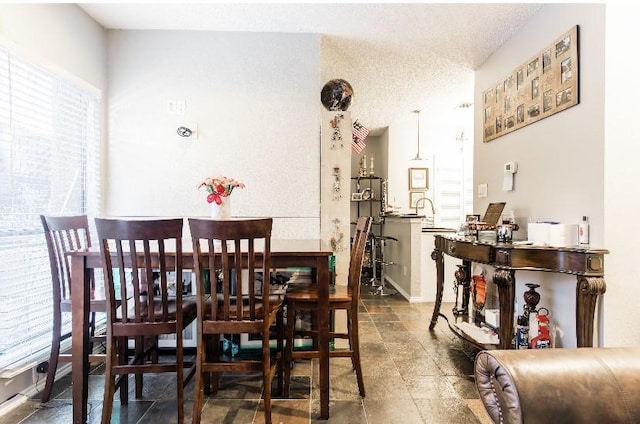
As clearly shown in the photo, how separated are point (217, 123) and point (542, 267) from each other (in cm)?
281

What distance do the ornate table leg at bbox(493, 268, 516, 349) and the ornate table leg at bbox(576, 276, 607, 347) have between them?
357 mm

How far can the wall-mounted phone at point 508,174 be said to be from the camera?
3198 mm

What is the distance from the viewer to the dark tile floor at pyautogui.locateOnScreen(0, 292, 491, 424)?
206cm

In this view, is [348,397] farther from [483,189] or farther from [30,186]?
[483,189]

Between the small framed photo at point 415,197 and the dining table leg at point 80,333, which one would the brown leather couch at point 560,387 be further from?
the small framed photo at point 415,197

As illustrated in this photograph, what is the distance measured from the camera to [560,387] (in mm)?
922

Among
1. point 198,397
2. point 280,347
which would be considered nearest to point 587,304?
point 280,347

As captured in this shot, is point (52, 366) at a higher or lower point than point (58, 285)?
lower

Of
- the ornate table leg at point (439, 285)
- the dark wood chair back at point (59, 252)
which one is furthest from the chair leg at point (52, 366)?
the ornate table leg at point (439, 285)

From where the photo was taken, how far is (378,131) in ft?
24.5

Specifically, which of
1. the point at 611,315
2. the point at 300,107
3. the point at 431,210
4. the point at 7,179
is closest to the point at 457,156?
the point at 431,210

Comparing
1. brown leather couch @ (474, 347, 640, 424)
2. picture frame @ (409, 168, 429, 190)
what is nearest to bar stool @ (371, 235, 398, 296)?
picture frame @ (409, 168, 429, 190)

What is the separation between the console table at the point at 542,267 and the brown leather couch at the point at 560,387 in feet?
4.18

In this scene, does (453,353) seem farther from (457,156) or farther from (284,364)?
(457,156)
